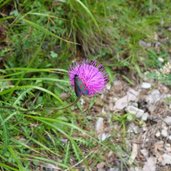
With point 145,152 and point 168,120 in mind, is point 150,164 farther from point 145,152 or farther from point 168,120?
point 168,120

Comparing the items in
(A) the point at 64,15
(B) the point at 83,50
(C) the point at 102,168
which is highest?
(A) the point at 64,15

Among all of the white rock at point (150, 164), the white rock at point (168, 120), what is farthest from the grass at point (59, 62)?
the white rock at point (168, 120)

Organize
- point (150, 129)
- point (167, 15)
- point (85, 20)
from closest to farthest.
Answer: point (150, 129) < point (85, 20) < point (167, 15)

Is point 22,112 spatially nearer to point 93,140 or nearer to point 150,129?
point 93,140

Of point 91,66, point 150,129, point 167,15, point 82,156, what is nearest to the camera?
point 91,66

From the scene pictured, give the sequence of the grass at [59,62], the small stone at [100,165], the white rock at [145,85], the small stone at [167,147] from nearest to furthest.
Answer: the grass at [59,62] < the small stone at [100,165] < the small stone at [167,147] < the white rock at [145,85]

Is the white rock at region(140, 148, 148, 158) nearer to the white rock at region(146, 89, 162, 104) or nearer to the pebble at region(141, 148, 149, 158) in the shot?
the pebble at region(141, 148, 149, 158)

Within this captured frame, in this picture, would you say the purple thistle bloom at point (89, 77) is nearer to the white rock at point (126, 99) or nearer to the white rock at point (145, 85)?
the white rock at point (126, 99)

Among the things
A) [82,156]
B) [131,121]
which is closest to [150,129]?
[131,121]

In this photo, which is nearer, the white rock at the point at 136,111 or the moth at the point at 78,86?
the moth at the point at 78,86
